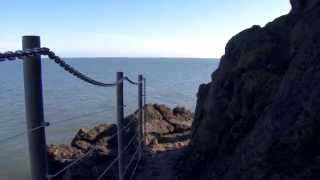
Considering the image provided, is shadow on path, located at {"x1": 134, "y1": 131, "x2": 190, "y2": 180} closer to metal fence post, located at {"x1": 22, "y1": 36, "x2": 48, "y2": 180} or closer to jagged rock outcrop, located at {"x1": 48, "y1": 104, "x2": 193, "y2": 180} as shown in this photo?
jagged rock outcrop, located at {"x1": 48, "y1": 104, "x2": 193, "y2": 180}

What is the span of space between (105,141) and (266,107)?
872cm

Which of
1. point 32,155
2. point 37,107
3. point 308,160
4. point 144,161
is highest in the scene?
point 37,107

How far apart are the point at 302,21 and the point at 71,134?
2281cm

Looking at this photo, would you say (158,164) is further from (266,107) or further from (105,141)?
(105,141)

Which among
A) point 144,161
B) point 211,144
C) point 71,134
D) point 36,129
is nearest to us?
point 36,129

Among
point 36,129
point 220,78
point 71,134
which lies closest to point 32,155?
point 36,129

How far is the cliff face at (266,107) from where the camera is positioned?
16.1ft

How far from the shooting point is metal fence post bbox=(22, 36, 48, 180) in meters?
3.01

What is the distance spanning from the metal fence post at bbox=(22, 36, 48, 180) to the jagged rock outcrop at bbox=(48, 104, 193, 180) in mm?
7287

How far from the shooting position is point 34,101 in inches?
119

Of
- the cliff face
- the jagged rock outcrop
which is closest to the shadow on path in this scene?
the jagged rock outcrop

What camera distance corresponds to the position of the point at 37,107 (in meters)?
3.04

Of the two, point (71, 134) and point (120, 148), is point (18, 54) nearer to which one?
point (120, 148)

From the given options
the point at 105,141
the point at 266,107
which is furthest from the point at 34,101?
the point at 105,141
